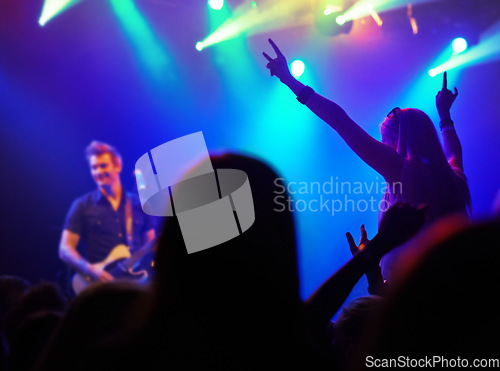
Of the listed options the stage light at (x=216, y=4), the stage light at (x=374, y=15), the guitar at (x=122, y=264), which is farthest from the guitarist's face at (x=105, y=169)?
the stage light at (x=374, y=15)

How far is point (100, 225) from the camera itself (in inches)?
181

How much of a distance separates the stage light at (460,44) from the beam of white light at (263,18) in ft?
6.17

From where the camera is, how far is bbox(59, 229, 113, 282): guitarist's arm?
4301 mm

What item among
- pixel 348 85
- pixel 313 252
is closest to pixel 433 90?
pixel 348 85

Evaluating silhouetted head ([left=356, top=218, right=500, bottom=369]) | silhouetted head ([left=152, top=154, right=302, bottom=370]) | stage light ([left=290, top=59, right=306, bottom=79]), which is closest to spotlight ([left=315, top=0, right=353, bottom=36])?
stage light ([left=290, top=59, right=306, bottom=79])

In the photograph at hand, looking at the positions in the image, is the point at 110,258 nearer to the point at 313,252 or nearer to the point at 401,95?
the point at 313,252

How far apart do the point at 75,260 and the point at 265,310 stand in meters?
3.95

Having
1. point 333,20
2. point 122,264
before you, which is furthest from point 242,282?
point 333,20

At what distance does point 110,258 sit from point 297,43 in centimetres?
355

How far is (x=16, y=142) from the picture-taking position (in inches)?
195

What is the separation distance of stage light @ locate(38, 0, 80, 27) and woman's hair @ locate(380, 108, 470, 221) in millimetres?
4480

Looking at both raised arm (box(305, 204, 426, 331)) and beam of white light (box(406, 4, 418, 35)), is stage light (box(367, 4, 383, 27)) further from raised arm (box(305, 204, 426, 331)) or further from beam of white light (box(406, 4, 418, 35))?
raised arm (box(305, 204, 426, 331))

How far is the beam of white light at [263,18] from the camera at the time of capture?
548cm

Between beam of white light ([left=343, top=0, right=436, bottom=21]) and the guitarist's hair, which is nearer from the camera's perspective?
the guitarist's hair
